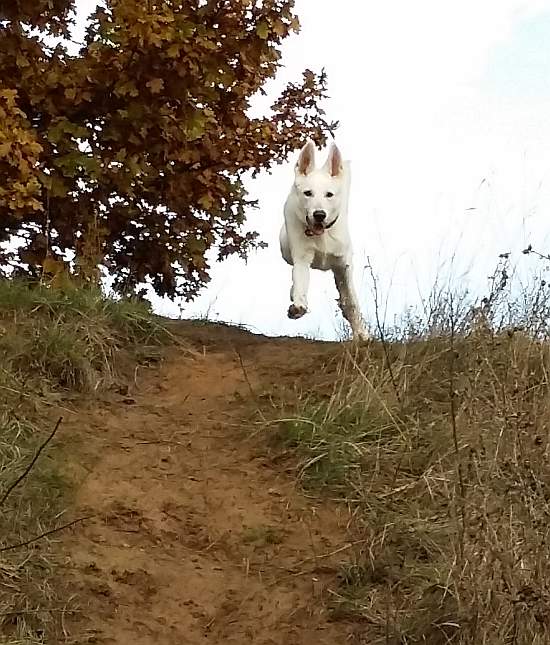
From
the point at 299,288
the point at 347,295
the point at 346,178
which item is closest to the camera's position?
the point at 299,288

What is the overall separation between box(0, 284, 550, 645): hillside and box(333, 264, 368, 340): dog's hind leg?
782mm

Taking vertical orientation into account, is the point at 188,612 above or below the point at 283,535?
below

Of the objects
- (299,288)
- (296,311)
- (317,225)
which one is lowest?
(296,311)

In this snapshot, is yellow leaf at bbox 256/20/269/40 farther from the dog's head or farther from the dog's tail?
the dog's tail

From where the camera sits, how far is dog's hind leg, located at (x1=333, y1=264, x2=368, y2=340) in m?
6.46

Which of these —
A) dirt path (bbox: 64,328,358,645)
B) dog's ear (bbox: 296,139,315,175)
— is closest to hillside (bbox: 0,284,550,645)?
dirt path (bbox: 64,328,358,645)

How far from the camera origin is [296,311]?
601cm

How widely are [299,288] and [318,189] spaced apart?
0.76m

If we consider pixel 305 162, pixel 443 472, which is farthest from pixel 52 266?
pixel 443 472

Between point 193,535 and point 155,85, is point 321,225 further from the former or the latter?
point 193,535

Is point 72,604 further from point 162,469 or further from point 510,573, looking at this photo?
point 510,573

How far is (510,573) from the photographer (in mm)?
2893

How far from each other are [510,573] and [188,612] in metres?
1.11

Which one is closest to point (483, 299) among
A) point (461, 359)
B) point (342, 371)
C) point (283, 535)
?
point (461, 359)
